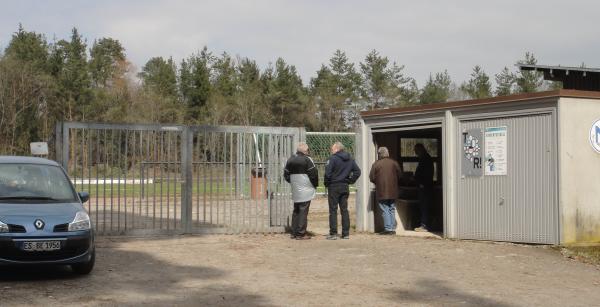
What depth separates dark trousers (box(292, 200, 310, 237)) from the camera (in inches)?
575

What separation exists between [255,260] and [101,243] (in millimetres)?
3375

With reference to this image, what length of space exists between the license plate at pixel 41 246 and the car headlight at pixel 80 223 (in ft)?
0.98

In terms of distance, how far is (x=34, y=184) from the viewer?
10.5 m

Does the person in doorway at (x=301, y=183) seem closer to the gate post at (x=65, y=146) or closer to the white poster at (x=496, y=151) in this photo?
the white poster at (x=496, y=151)

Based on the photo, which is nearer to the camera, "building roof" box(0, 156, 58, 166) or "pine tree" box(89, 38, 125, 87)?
"building roof" box(0, 156, 58, 166)

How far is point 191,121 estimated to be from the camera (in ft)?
194

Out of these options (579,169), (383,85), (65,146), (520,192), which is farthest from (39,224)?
(383,85)

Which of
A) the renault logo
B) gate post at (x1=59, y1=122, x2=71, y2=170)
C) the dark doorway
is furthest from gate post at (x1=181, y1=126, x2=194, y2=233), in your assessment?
the renault logo

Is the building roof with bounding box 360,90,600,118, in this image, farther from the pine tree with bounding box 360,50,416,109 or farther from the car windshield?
the pine tree with bounding box 360,50,416,109

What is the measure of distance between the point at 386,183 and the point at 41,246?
7346mm

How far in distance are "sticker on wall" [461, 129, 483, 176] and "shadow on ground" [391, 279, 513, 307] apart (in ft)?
15.1

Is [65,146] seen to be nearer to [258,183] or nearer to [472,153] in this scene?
[258,183]

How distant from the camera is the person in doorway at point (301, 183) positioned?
1457cm

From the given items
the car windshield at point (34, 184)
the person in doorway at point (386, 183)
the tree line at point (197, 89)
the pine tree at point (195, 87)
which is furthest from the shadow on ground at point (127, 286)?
the pine tree at point (195, 87)
